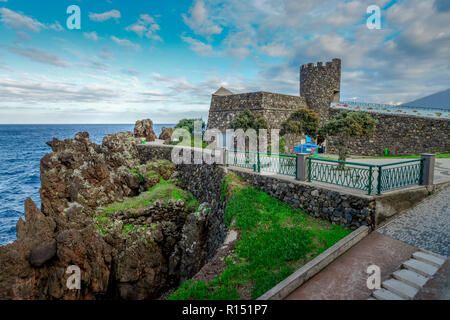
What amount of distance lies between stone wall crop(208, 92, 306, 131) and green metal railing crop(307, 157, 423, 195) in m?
14.1

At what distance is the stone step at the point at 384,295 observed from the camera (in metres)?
5.09

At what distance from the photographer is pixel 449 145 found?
19.1 m

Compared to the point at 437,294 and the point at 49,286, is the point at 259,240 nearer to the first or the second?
the point at 437,294

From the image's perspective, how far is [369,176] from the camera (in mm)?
7973

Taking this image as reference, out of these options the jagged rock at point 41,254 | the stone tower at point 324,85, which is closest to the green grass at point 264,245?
the jagged rock at point 41,254

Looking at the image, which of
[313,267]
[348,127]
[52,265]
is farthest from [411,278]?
[52,265]

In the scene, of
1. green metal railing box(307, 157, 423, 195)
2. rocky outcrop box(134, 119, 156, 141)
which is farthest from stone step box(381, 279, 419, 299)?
rocky outcrop box(134, 119, 156, 141)

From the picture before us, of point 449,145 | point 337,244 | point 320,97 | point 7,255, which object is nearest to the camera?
point 337,244

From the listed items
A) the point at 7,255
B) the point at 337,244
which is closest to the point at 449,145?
the point at 337,244

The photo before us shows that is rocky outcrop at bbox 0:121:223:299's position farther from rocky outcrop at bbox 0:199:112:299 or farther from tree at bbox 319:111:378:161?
tree at bbox 319:111:378:161

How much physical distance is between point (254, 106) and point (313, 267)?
19860mm

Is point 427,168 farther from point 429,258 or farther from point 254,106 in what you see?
point 254,106

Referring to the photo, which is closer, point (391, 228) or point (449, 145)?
point (391, 228)
